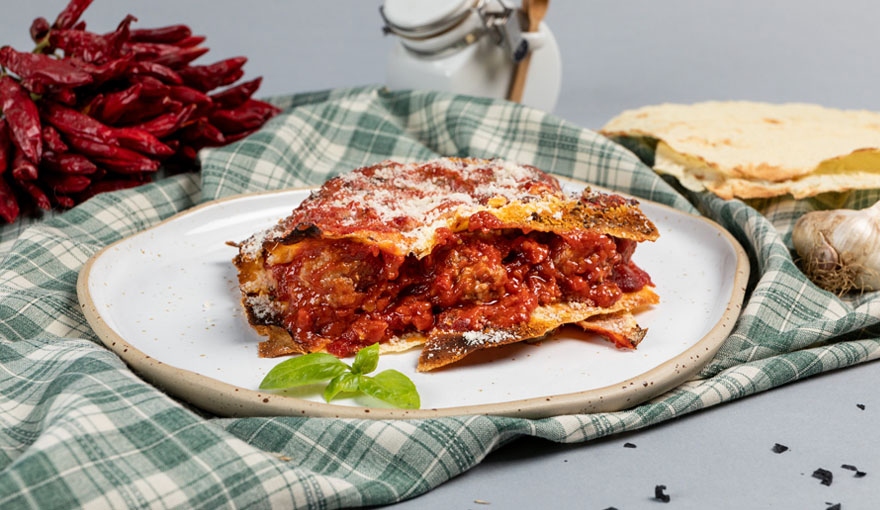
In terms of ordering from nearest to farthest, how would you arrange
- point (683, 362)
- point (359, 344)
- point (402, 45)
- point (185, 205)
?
1. point (683, 362)
2. point (359, 344)
3. point (185, 205)
4. point (402, 45)

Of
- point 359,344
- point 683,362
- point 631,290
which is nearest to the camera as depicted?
point 683,362

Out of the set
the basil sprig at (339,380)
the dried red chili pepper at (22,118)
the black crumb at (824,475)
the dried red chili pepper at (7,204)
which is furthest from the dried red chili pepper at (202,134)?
the black crumb at (824,475)

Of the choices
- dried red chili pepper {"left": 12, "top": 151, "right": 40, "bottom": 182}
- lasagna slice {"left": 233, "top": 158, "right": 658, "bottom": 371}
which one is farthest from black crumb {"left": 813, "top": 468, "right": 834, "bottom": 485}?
dried red chili pepper {"left": 12, "top": 151, "right": 40, "bottom": 182}

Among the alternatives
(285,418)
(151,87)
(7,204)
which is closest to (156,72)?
(151,87)

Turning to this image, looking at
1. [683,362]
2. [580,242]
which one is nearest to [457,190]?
[580,242]

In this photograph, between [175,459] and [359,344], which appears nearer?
[175,459]

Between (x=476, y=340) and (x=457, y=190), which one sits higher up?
(x=457, y=190)

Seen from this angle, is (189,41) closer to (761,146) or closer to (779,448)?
(761,146)

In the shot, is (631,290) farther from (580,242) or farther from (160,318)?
(160,318)
